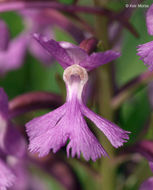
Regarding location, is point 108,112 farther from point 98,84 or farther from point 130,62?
point 130,62

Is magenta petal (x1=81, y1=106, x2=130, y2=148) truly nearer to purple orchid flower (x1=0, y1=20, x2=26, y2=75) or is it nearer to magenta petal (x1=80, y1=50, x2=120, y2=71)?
magenta petal (x1=80, y1=50, x2=120, y2=71)

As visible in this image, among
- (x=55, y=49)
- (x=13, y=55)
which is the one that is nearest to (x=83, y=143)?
→ (x=55, y=49)

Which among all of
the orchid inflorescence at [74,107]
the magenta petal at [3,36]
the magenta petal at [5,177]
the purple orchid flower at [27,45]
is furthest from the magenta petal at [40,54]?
the magenta petal at [5,177]

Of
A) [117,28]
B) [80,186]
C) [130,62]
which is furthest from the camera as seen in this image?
[130,62]

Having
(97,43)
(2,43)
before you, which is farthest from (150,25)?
(2,43)

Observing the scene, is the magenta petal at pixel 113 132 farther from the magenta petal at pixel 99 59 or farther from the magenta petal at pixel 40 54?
the magenta petal at pixel 40 54

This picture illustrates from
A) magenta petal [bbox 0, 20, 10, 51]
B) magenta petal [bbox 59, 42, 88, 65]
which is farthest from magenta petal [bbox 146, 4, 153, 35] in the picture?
magenta petal [bbox 0, 20, 10, 51]

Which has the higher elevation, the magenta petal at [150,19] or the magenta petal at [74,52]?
the magenta petal at [150,19]
